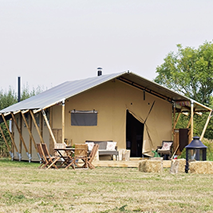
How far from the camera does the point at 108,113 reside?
1509 cm

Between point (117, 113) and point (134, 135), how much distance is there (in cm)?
237

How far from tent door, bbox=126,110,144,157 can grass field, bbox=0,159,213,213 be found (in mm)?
7962

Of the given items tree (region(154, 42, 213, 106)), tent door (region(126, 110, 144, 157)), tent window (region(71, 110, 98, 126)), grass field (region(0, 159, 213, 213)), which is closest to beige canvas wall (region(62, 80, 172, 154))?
tent window (region(71, 110, 98, 126))

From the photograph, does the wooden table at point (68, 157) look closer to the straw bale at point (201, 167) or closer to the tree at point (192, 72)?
the straw bale at point (201, 167)

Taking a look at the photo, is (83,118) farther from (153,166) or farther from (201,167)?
(201,167)

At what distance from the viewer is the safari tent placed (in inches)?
567

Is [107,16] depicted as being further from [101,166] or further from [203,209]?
[203,209]

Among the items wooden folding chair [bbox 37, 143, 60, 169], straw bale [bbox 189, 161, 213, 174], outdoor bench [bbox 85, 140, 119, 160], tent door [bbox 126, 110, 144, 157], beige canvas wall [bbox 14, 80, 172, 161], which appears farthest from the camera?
tent door [bbox 126, 110, 144, 157]

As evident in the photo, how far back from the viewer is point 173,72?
29.0 meters

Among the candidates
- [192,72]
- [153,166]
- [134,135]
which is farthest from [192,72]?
[153,166]

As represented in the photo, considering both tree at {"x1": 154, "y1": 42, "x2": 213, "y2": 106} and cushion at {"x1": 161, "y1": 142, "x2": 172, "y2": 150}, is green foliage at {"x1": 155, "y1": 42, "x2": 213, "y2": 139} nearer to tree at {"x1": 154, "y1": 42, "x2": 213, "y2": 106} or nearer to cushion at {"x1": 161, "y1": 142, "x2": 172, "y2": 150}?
tree at {"x1": 154, "y1": 42, "x2": 213, "y2": 106}

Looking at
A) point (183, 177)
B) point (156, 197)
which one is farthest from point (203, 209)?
point (183, 177)

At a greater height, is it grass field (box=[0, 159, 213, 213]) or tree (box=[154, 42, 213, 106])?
tree (box=[154, 42, 213, 106])

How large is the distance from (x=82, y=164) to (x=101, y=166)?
0.57 m
